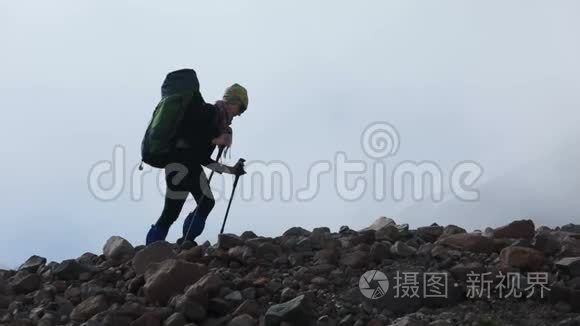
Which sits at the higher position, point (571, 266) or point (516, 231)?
point (516, 231)

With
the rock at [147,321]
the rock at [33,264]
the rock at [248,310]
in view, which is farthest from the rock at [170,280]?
the rock at [33,264]

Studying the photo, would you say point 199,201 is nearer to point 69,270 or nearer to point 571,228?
point 69,270

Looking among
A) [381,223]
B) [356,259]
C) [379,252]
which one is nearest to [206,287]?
[356,259]

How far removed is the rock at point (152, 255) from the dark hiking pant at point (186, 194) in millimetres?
731

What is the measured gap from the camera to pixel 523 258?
7.81 m

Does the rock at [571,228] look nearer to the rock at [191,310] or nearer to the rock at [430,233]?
the rock at [430,233]

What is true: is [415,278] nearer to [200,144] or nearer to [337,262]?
[337,262]

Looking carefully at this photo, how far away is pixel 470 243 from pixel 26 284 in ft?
16.2

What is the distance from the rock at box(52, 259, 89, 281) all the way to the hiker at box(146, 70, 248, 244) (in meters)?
0.92

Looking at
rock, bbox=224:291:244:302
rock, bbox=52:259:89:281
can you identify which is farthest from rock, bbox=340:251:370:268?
rock, bbox=52:259:89:281

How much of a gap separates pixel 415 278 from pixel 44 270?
469cm

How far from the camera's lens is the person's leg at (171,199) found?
9555 millimetres

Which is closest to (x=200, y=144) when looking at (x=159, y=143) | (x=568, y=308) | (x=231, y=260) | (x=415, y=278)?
(x=159, y=143)

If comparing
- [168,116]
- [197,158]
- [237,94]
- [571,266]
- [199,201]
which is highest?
[237,94]
